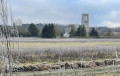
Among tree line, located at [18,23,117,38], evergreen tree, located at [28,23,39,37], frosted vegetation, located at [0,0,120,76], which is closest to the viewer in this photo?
frosted vegetation, located at [0,0,120,76]

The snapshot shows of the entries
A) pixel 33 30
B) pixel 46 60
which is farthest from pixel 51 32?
pixel 46 60

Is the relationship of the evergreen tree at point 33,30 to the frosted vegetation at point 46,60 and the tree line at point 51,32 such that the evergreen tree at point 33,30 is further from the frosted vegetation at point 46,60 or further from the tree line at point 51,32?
the frosted vegetation at point 46,60

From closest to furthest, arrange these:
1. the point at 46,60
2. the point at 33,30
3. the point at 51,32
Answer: the point at 46,60 → the point at 51,32 → the point at 33,30

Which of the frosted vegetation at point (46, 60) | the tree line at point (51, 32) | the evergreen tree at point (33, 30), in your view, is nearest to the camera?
the frosted vegetation at point (46, 60)

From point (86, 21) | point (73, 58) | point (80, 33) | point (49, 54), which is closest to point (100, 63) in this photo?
point (73, 58)

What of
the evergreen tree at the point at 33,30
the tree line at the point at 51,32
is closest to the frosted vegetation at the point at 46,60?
Result: the tree line at the point at 51,32

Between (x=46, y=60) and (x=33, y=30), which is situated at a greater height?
(x=33, y=30)

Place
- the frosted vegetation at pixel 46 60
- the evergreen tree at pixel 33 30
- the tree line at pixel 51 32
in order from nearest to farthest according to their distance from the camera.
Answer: the frosted vegetation at pixel 46 60 < the tree line at pixel 51 32 < the evergreen tree at pixel 33 30

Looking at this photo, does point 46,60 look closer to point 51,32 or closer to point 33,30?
point 51,32

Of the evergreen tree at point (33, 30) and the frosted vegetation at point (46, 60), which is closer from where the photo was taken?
the frosted vegetation at point (46, 60)

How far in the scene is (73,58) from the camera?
24.8 m

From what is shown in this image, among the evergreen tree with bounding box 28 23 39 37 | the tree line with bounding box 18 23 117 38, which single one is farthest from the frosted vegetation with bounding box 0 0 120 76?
the evergreen tree with bounding box 28 23 39 37

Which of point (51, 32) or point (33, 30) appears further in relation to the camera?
point (33, 30)

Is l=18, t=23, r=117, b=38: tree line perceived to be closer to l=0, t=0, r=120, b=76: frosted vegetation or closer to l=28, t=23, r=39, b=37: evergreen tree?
l=28, t=23, r=39, b=37: evergreen tree
